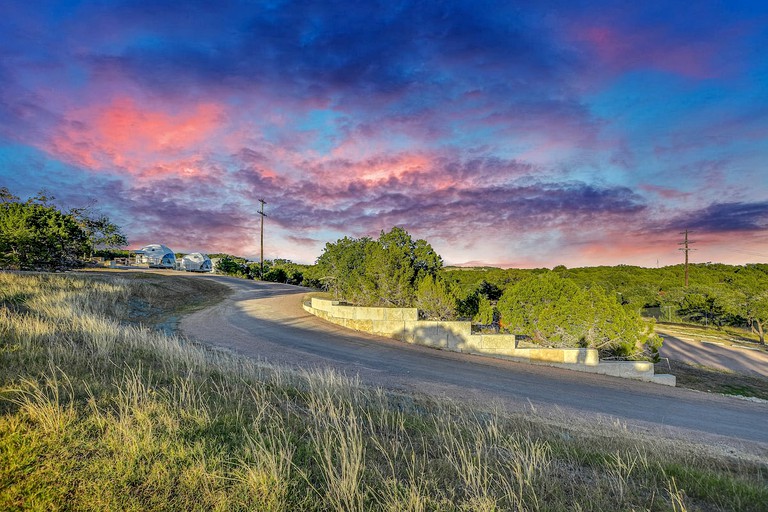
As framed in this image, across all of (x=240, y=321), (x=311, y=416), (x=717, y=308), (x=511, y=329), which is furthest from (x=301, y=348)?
(x=717, y=308)

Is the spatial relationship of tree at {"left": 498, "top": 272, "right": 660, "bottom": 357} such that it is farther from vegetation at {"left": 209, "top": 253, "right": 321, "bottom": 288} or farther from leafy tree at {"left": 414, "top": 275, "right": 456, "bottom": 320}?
vegetation at {"left": 209, "top": 253, "right": 321, "bottom": 288}

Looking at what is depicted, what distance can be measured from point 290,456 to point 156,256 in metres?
72.3

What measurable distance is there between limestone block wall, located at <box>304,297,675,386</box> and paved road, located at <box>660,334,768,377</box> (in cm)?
922

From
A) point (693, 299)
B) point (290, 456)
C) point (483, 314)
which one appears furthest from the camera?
point (693, 299)

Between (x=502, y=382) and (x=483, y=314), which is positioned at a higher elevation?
(x=483, y=314)

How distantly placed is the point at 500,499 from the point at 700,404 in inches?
393

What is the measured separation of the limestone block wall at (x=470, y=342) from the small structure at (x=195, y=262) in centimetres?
5555

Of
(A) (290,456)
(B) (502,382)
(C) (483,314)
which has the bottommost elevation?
(B) (502,382)

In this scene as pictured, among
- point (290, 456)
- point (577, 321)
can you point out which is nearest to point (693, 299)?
point (577, 321)

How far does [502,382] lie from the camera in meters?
9.02

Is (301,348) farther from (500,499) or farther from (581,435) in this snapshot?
(500,499)

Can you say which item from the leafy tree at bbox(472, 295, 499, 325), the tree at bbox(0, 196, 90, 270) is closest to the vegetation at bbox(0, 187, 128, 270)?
the tree at bbox(0, 196, 90, 270)

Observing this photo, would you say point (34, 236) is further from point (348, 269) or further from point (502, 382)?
point (502, 382)

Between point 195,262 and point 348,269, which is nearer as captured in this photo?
point 348,269
